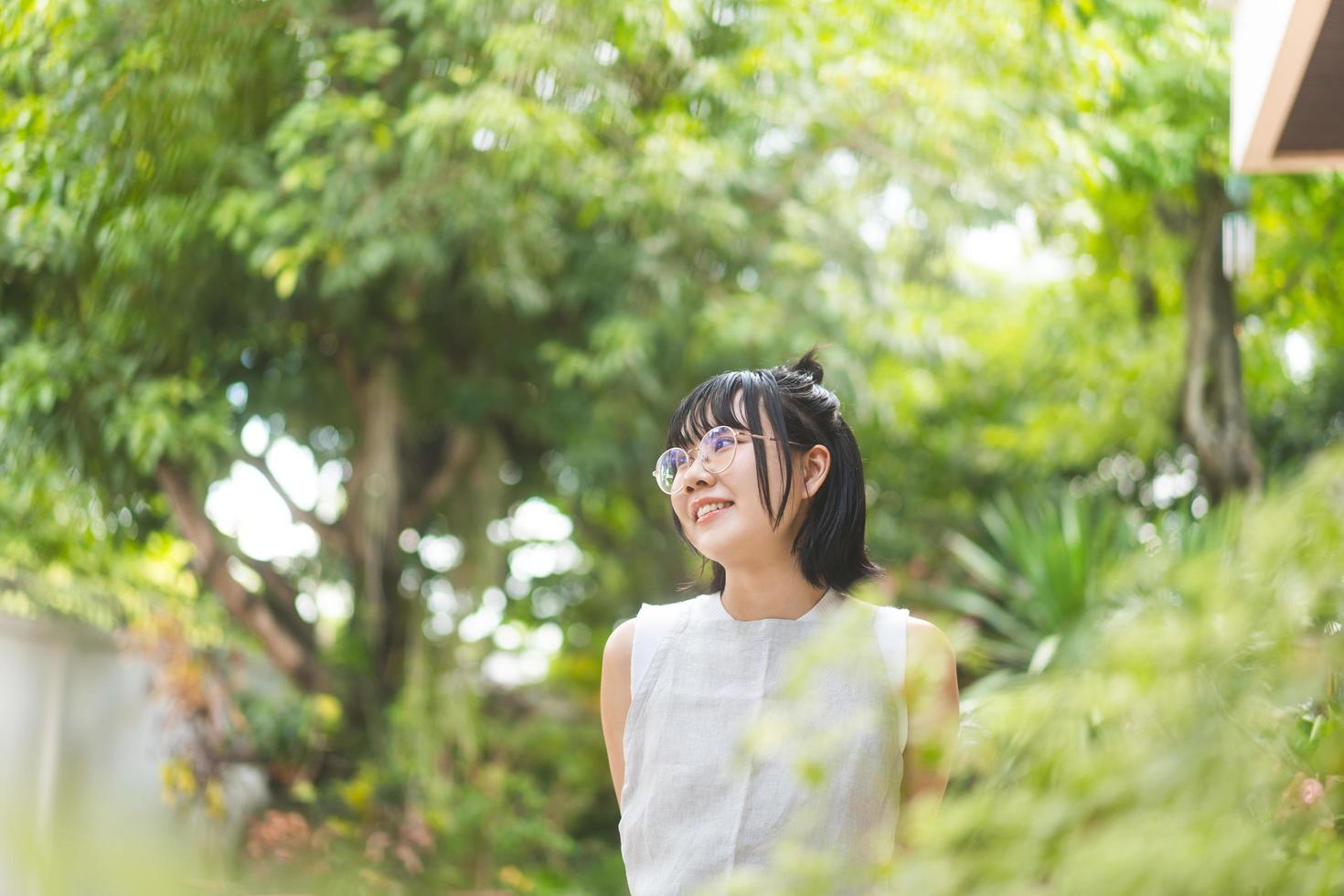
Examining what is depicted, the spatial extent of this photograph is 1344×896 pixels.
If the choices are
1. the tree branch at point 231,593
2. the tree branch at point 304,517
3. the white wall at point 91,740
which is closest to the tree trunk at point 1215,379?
the tree branch at point 304,517

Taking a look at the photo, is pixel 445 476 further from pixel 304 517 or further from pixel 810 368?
pixel 810 368

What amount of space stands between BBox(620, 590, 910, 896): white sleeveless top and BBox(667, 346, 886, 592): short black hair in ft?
0.18

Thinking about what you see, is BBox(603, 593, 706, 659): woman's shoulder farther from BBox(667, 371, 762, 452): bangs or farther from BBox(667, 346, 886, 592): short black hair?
BBox(667, 371, 762, 452): bangs

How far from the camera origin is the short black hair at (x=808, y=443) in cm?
154

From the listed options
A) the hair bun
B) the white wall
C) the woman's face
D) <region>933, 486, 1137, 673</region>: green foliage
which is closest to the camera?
the woman's face

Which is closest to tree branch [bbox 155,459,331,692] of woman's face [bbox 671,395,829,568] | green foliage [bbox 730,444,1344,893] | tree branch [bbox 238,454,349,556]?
tree branch [bbox 238,454,349,556]

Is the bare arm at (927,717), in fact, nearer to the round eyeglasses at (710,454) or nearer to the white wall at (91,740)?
the round eyeglasses at (710,454)

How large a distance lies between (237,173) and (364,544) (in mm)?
1844

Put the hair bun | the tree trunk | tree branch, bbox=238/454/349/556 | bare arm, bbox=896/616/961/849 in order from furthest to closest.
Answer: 1. the tree trunk
2. tree branch, bbox=238/454/349/556
3. the hair bun
4. bare arm, bbox=896/616/961/849

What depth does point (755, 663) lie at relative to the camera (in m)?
1.47

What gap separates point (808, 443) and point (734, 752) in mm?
430

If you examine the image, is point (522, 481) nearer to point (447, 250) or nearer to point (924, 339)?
point (447, 250)

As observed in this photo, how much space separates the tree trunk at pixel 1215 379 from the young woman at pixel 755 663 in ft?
16.0

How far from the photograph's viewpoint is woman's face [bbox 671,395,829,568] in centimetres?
150
